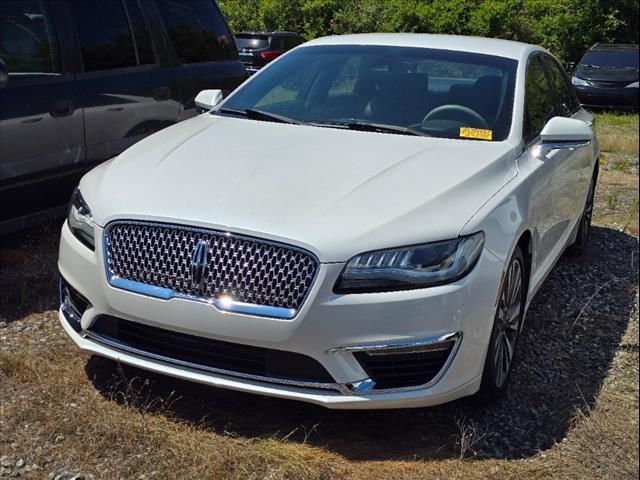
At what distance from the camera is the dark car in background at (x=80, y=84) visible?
16.2 feet

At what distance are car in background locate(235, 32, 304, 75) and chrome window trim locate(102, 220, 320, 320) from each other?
4.64m

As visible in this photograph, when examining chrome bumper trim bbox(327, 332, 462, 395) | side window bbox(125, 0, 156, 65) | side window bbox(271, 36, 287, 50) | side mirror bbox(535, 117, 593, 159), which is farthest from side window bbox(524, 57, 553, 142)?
side window bbox(271, 36, 287, 50)

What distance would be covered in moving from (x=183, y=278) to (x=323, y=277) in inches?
21.9

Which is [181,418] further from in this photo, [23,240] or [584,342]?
[23,240]

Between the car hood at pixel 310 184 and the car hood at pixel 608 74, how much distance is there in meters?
2.26

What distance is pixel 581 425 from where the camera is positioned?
11.6ft

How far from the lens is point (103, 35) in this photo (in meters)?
5.62

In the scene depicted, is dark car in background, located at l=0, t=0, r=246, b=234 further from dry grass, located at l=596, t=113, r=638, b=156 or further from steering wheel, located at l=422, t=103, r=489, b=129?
dry grass, located at l=596, t=113, r=638, b=156

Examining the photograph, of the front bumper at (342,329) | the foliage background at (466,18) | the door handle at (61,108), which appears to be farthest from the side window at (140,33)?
the front bumper at (342,329)

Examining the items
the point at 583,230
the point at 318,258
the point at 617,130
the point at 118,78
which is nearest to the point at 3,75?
the point at 118,78

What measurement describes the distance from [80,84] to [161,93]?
2.53 feet

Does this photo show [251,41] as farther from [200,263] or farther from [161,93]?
[200,263]

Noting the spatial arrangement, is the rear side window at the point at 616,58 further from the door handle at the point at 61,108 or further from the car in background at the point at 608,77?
the door handle at the point at 61,108

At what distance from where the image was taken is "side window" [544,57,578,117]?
5.37 meters
